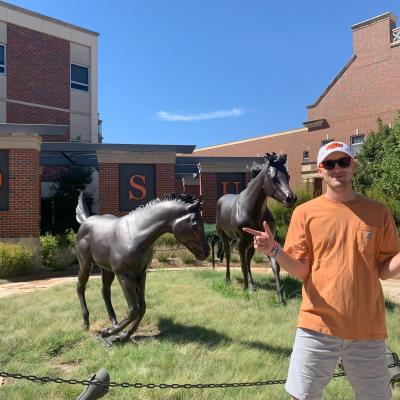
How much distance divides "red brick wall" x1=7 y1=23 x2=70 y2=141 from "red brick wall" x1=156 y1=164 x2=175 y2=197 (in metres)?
13.8

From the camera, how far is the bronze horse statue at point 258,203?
6.59 meters

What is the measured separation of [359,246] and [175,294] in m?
5.45

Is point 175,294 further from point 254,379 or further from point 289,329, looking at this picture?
point 254,379

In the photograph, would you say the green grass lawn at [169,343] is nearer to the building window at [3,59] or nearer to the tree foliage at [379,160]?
the tree foliage at [379,160]

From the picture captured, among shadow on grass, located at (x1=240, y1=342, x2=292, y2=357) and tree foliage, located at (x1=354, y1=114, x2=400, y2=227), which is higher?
tree foliage, located at (x1=354, y1=114, x2=400, y2=227)

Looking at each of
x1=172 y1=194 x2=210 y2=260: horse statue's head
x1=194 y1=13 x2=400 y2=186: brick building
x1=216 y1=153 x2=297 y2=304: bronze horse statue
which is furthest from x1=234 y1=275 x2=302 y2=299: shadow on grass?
x1=194 y1=13 x2=400 y2=186: brick building

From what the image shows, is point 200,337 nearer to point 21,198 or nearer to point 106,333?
point 106,333

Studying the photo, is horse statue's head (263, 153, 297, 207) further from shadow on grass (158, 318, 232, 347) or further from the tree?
the tree

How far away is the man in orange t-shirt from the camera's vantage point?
2.56m

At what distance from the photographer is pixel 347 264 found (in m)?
2.61

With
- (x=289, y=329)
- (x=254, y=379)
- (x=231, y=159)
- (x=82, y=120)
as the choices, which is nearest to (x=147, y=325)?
(x=289, y=329)

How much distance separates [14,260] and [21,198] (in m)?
2.12

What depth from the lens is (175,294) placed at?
25.3ft

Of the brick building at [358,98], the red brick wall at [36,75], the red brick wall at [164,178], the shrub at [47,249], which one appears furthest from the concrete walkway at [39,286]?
the brick building at [358,98]
